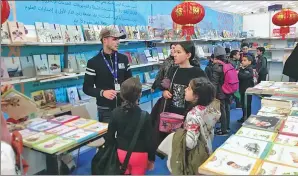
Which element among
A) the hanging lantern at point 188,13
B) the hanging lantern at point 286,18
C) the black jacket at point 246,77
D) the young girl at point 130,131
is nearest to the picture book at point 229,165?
the young girl at point 130,131

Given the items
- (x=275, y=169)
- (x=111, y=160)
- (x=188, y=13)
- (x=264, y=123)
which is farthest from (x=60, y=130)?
(x=188, y=13)

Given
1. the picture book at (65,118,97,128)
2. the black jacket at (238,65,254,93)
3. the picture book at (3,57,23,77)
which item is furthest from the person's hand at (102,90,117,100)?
the black jacket at (238,65,254,93)

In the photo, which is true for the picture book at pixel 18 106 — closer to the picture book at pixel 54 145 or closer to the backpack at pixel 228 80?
the picture book at pixel 54 145

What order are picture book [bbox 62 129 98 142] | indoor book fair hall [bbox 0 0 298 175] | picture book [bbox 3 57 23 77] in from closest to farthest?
1. indoor book fair hall [bbox 0 0 298 175]
2. picture book [bbox 62 129 98 142]
3. picture book [bbox 3 57 23 77]

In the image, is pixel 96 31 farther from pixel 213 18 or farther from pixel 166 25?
pixel 213 18

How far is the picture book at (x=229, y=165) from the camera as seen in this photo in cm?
144

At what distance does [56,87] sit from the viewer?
3977 mm

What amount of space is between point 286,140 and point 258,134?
202 millimetres

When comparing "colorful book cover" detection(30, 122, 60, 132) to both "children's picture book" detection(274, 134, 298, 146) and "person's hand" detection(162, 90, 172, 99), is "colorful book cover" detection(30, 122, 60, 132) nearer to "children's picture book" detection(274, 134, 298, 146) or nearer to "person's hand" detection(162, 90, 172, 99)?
"person's hand" detection(162, 90, 172, 99)

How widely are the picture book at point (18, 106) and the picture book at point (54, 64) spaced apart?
172 cm

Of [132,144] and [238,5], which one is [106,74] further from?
[238,5]

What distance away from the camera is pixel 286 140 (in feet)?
6.34

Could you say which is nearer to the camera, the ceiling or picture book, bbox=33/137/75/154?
picture book, bbox=33/137/75/154

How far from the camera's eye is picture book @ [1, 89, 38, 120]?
195 centimetres
